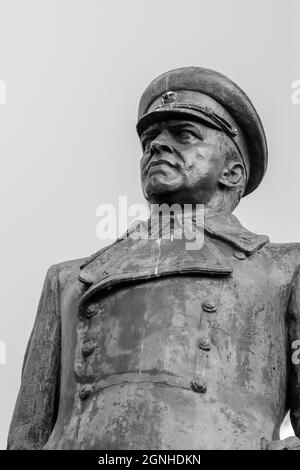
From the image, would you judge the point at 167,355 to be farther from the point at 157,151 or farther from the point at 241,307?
the point at 157,151

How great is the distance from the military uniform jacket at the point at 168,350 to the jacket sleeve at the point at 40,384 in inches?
0.4

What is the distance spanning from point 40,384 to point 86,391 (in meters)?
0.88

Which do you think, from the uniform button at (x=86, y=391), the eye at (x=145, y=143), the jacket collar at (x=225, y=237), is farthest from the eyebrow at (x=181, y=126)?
the uniform button at (x=86, y=391)

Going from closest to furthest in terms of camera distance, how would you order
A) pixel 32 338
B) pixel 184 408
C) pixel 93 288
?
pixel 184 408
pixel 93 288
pixel 32 338

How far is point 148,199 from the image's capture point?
1262 centimetres

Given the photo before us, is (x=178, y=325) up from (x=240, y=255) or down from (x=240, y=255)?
down

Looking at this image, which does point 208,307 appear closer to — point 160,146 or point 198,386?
point 198,386

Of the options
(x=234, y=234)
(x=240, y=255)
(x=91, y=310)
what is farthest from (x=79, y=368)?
(x=234, y=234)

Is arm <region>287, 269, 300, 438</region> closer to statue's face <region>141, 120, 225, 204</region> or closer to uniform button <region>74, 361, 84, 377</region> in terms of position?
statue's face <region>141, 120, 225, 204</region>

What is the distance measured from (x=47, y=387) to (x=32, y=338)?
514mm

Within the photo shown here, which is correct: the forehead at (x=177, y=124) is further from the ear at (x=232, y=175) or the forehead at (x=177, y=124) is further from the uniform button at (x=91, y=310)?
the uniform button at (x=91, y=310)

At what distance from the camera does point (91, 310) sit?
38.3 feet

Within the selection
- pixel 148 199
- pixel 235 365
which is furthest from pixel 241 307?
pixel 148 199

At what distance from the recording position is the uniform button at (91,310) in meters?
11.7
